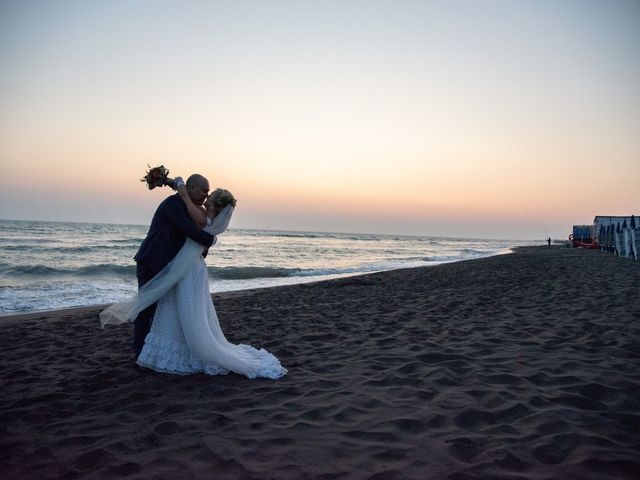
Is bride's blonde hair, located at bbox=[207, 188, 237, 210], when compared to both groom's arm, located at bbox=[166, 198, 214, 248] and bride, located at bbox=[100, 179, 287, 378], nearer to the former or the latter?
bride, located at bbox=[100, 179, 287, 378]

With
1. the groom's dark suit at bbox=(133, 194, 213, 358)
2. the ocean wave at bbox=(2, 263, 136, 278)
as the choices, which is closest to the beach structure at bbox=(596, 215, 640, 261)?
the groom's dark suit at bbox=(133, 194, 213, 358)

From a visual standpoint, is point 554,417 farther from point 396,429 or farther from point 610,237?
point 610,237

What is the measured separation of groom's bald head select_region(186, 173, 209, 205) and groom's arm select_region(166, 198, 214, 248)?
202 millimetres

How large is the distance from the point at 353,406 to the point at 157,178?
10.0ft

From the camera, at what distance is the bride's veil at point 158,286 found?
14.0 feet

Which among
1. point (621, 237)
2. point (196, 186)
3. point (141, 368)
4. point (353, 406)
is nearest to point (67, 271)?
point (141, 368)

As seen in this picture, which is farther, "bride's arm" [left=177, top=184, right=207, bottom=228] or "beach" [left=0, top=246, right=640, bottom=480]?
"bride's arm" [left=177, top=184, right=207, bottom=228]

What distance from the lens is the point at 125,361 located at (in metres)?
5.07

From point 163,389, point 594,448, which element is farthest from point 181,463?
point 594,448

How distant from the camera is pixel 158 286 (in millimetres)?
4285

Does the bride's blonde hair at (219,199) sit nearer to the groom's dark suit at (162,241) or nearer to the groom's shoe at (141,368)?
the groom's dark suit at (162,241)

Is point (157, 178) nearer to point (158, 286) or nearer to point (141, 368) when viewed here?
point (158, 286)

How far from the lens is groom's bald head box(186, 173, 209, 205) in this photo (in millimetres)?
4473

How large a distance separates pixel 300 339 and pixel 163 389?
2.48 metres
